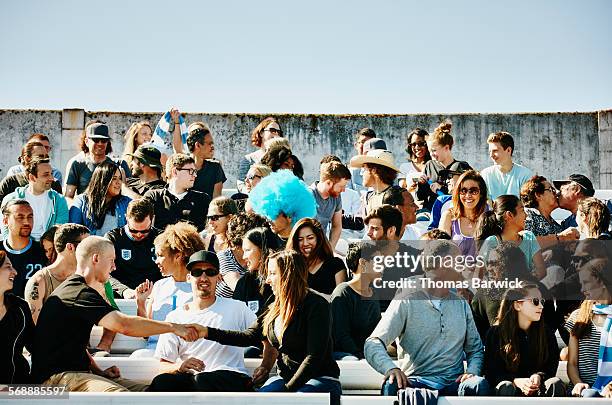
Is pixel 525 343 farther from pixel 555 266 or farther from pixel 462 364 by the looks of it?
pixel 555 266

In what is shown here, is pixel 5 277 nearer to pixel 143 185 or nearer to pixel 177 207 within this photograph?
pixel 177 207

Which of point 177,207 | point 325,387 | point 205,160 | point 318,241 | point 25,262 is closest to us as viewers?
point 325,387

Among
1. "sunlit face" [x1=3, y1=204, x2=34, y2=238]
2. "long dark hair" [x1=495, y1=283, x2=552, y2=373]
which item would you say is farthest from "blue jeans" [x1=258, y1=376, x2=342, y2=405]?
"sunlit face" [x1=3, y1=204, x2=34, y2=238]

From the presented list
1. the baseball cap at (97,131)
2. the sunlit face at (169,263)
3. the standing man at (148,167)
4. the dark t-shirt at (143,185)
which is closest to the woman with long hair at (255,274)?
the sunlit face at (169,263)

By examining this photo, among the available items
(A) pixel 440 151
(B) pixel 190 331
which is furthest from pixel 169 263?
(A) pixel 440 151

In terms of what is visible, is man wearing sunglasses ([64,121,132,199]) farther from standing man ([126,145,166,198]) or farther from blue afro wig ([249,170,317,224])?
blue afro wig ([249,170,317,224])

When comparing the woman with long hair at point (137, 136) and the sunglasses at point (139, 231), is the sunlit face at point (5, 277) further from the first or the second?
the woman with long hair at point (137, 136)

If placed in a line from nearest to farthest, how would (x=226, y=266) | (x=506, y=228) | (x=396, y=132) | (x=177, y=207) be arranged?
(x=226, y=266) → (x=506, y=228) → (x=177, y=207) → (x=396, y=132)

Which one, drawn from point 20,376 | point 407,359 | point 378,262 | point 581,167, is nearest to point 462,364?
point 407,359

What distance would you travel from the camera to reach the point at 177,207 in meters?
8.30

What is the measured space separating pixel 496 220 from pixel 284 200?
1.58 meters

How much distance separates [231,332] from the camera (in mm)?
5938

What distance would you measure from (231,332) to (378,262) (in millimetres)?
1405

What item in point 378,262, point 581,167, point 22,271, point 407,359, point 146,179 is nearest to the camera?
point 407,359
